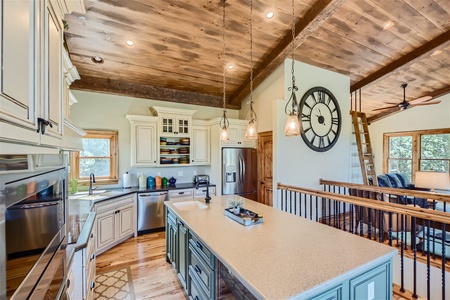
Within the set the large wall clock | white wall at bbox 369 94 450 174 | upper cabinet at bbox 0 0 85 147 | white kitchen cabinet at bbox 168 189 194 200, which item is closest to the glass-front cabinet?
white kitchen cabinet at bbox 168 189 194 200

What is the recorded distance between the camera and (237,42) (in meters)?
3.75

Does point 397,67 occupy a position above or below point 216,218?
above

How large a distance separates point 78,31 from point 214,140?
9.75 ft

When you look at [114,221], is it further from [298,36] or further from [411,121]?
[411,121]

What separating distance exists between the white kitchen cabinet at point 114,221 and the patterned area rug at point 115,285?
0.63 meters

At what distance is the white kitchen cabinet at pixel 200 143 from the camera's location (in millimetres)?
4848

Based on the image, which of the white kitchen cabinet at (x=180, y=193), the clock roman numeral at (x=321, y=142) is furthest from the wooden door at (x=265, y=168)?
the white kitchen cabinet at (x=180, y=193)

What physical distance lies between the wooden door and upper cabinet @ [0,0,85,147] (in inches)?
154

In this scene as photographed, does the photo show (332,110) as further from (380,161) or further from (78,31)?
(78,31)

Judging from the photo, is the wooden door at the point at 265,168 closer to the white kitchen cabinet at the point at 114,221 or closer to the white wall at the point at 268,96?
the white wall at the point at 268,96

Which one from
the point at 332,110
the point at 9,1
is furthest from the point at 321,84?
the point at 9,1

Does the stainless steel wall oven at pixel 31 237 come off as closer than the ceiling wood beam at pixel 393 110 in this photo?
Yes

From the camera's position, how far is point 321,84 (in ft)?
15.8

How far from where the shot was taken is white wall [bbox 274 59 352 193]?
4.29m
